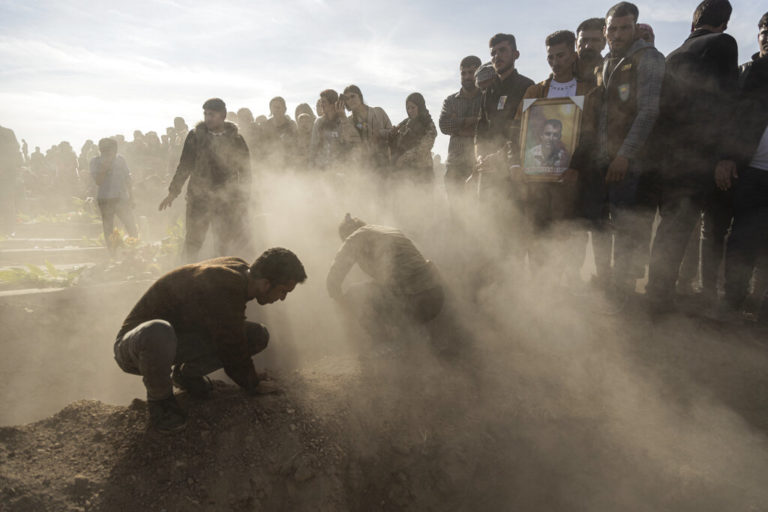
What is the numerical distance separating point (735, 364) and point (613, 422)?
3.47 feet

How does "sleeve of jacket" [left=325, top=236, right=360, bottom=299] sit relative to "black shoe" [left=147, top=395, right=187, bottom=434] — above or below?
above

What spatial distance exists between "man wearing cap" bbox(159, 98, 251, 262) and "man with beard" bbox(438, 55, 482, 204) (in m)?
2.62

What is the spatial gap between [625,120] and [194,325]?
3517 millimetres

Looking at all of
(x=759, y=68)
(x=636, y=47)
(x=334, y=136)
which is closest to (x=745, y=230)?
(x=759, y=68)

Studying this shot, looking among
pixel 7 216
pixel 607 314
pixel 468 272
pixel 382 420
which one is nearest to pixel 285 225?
pixel 468 272

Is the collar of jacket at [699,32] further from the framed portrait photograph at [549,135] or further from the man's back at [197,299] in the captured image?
the man's back at [197,299]

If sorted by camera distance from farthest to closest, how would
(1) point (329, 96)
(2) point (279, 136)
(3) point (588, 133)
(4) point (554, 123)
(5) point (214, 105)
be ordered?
1. (2) point (279, 136)
2. (1) point (329, 96)
3. (5) point (214, 105)
4. (4) point (554, 123)
5. (3) point (588, 133)

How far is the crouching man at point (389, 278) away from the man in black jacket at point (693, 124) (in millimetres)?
1923

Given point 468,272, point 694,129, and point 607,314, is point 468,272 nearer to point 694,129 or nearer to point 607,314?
point 607,314

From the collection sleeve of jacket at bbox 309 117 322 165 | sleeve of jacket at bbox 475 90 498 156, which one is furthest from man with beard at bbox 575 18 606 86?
sleeve of jacket at bbox 309 117 322 165

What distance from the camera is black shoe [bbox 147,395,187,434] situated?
7.74ft

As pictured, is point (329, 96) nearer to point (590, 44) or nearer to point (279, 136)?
point (279, 136)

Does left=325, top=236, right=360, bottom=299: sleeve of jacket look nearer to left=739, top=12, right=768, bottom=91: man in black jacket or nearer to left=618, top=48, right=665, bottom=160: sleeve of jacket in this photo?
left=618, top=48, right=665, bottom=160: sleeve of jacket

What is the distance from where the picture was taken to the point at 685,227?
3262 mm
